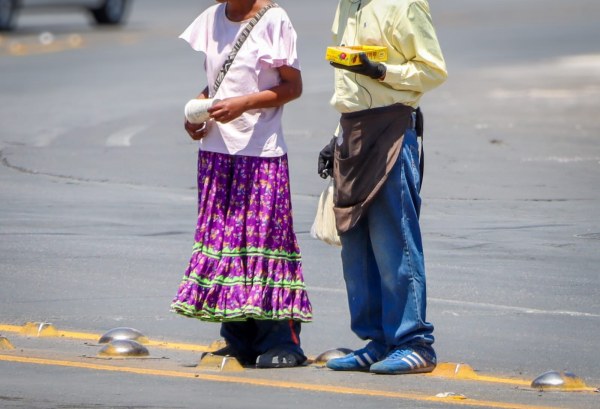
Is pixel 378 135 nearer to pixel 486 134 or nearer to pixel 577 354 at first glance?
pixel 577 354

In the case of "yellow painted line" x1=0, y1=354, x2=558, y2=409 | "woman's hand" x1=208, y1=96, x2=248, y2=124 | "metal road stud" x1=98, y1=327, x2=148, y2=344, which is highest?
"woman's hand" x1=208, y1=96, x2=248, y2=124

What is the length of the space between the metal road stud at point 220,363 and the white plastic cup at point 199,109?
1.09 metres

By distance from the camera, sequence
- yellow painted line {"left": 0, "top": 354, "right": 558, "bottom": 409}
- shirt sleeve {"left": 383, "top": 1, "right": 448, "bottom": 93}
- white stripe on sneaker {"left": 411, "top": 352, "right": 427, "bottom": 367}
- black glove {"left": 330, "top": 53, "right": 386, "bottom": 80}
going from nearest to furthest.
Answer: yellow painted line {"left": 0, "top": 354, "right": 558, "bottom": 409} → black glove {"left": 330, "top": 53, "right": 386, "bottom": 80} → shirt sleeve {"left": 383, "top": 1, "right": 448, "bottom": 93} → white stripe on sneaker {"left": 411, "top": 352, "right": 427, "bottom": 367}

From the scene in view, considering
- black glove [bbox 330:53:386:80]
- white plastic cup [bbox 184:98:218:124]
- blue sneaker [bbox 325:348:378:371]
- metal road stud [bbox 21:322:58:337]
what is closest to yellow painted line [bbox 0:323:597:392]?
metal road stud [bbox 21:322:58:337]

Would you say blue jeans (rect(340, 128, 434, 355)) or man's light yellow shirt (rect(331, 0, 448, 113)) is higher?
man's light yellow shirt (rect(331, 0, 448, 113))

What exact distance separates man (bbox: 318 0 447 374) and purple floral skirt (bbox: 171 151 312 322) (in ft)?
0.89

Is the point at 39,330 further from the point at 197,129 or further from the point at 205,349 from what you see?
the point at 197,129

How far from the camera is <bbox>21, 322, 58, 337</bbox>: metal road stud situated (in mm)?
8133

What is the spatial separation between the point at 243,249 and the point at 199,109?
26.5 inches

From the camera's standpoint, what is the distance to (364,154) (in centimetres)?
712

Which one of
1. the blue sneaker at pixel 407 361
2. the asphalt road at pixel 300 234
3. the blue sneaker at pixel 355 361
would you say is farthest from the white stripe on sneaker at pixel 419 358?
the blue sneaker at pixel 355 361

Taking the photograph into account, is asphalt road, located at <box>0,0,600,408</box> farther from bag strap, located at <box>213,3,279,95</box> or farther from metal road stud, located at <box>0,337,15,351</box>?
bag strap, located at <box>213,3,279,95</box>

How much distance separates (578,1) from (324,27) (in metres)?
13.3

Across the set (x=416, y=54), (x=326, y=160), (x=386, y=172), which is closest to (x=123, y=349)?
(x=326, y=160)
